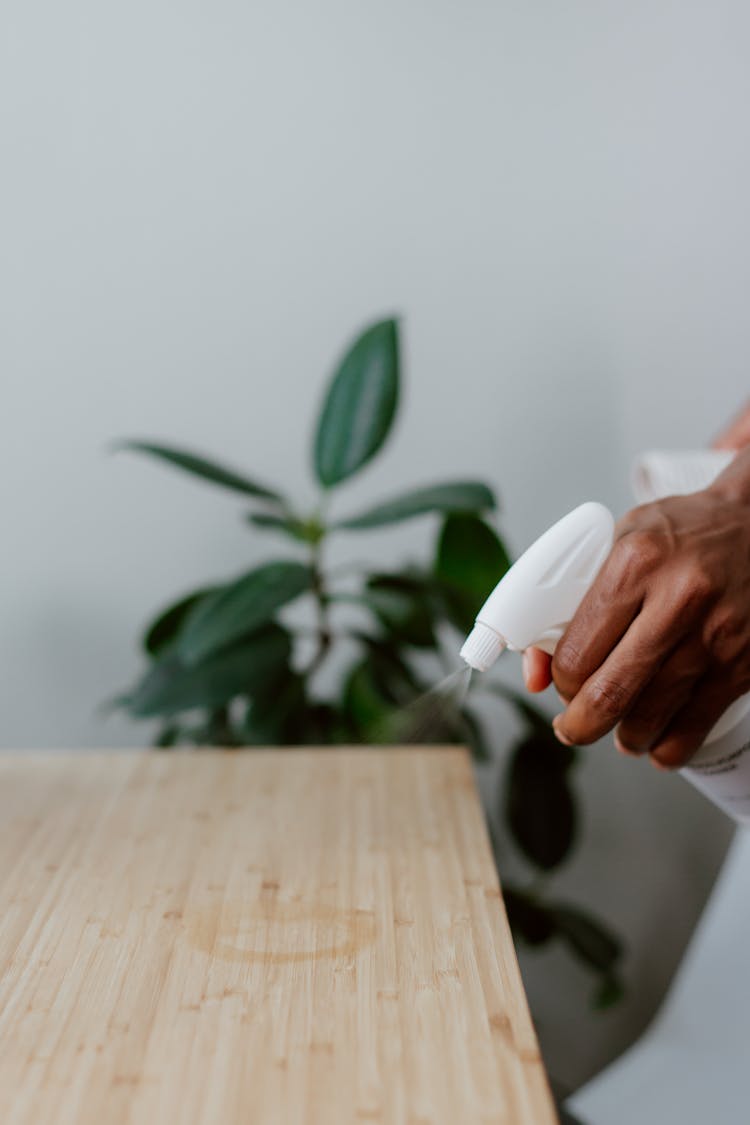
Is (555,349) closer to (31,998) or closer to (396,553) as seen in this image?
(396,553)

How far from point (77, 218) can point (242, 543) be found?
419 millimetres

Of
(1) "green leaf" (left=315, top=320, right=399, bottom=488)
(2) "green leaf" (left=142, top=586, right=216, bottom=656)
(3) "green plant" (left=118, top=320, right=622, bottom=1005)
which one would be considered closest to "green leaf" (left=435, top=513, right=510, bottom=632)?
(3) "green plant" (left=118, top=320, right=622, bottom=1005)

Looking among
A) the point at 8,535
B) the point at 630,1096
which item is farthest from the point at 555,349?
the point at 630,1096

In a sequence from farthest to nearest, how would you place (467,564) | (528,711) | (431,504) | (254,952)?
1. (528,711)
2. (467,564)
3. (431,504)
4. (254,952)

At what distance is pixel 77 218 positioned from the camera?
118 cm

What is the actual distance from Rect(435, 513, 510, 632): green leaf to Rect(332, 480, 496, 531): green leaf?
0.08 m

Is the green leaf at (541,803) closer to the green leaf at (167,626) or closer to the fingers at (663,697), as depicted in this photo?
the green leaf at (167,626)

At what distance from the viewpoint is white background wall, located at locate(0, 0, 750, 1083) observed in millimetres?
1154

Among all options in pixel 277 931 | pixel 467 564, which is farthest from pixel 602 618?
pixel 467 564

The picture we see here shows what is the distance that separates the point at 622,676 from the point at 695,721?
0.23 feet

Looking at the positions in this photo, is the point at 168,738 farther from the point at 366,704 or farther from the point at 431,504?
the point at 431,504

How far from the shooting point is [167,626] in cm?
112

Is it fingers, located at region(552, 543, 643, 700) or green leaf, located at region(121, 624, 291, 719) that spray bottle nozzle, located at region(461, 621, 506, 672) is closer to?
fingers, located at region(552, 543, 643, 700)

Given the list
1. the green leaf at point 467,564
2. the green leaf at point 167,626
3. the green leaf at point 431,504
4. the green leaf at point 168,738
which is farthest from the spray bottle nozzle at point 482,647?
the green leaf at point 168,738
